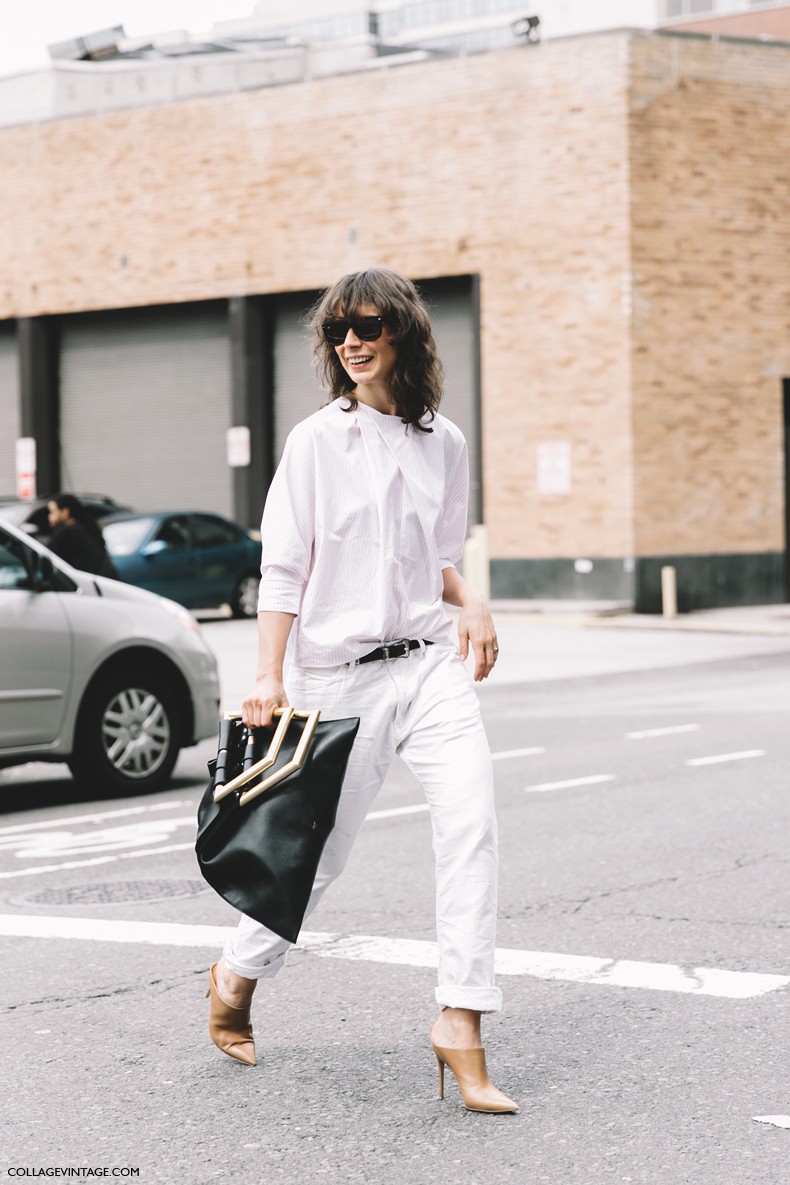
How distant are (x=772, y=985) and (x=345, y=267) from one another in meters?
23.7

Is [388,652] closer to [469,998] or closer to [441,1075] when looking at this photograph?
[469,998]

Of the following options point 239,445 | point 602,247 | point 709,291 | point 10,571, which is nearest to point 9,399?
point 239,445

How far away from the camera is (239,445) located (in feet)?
97.6

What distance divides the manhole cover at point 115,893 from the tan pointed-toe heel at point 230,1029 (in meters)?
2.39

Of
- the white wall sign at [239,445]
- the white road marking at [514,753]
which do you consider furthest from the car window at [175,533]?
the white road marking at [514,753]

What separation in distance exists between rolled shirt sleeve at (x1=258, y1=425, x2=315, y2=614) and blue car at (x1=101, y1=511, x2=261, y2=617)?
18476 mm

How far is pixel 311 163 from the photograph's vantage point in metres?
28.7

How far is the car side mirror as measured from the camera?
76.6 feet

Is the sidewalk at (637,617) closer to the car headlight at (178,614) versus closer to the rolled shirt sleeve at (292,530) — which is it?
the car headlight at (178,614)

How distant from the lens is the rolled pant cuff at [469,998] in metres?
4.44

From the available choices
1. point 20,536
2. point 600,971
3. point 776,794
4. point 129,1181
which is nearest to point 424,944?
point 600,971

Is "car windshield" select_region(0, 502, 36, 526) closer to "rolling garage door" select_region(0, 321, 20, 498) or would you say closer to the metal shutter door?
the metal shutter door

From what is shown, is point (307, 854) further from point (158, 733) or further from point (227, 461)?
point (227, 461)

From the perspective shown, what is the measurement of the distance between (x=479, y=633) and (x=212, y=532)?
65.3 feet
